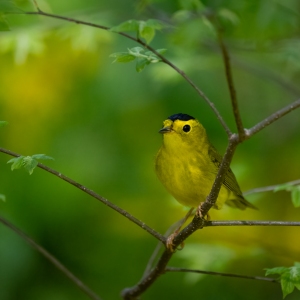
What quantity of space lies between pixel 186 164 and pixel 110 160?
1624mm

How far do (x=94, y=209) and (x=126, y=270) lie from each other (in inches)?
19.3

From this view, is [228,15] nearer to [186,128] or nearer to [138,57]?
[186,128]

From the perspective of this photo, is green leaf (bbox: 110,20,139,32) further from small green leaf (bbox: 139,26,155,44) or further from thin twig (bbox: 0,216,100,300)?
thin twig (bbox: 0,216,100,300)

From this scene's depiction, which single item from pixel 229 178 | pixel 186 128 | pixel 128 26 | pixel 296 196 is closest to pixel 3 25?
pixel 128 26

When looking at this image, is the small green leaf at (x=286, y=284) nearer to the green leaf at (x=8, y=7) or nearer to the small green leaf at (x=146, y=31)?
the small green leaf at (x=146, y=31)

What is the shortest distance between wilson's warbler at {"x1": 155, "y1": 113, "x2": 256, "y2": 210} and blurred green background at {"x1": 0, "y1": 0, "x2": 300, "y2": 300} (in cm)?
100

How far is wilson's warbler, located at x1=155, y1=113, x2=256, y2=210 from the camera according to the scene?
8.29ft

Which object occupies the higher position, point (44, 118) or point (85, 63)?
point (85, 63)

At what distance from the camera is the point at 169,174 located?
2529 millimetres

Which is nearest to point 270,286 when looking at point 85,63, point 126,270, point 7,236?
point 126,270

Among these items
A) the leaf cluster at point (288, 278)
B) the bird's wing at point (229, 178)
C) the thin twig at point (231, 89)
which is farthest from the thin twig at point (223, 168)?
the bird's wing at point (229, 178)

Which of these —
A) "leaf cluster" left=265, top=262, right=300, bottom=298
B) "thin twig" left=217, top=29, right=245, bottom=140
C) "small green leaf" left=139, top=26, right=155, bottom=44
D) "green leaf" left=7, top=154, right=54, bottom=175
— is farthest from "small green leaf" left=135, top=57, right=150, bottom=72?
"leaf cluster" left=265, top=262, right=300, bottom=298

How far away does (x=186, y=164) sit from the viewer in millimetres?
2578

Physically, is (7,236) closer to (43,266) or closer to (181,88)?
(43,266)
